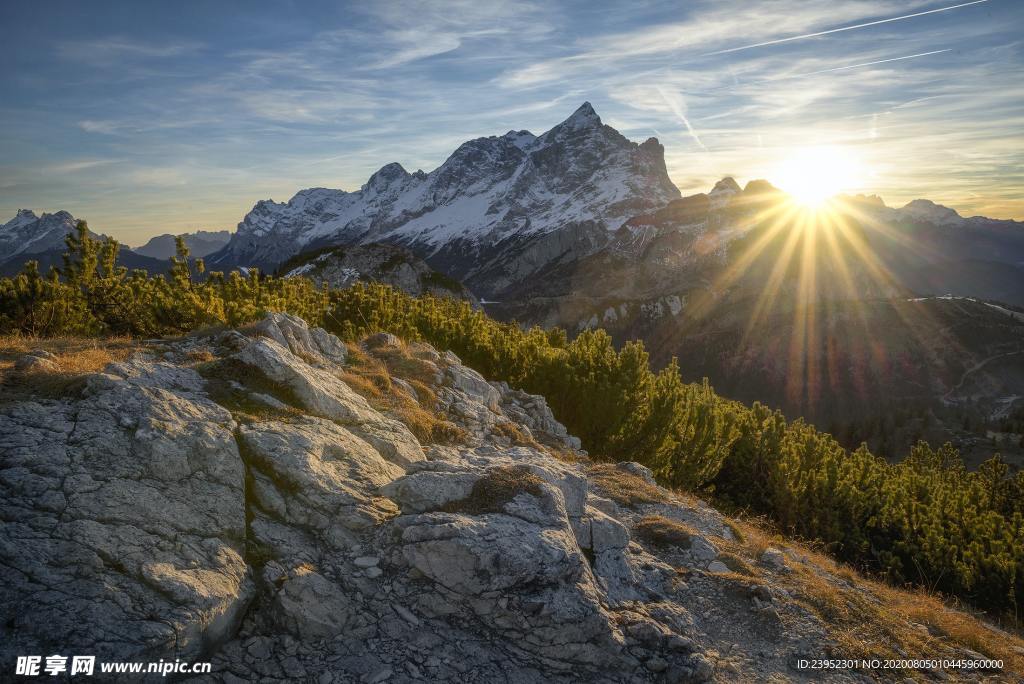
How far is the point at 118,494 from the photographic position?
24.6ft

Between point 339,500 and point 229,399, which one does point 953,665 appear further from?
point 229,399

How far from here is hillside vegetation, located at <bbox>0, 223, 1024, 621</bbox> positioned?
56.7 ft

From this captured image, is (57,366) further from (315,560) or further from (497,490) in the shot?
(497,490)

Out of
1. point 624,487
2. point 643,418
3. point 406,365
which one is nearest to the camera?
point 624,487

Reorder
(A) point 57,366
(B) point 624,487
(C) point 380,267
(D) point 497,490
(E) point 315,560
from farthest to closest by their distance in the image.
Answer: (C) point 380,267 → (B) point 624,487 → (A) point 57,366 → (D) point 497,490 → (E) point 315,560

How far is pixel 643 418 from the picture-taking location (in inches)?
1048

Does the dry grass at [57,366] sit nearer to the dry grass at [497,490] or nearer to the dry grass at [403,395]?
the dry grass at [403,395]

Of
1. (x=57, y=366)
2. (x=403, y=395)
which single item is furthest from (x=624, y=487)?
(x=57, y=366)

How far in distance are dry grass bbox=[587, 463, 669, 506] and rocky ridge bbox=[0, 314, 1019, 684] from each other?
3517 millimetres

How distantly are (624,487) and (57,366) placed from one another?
45.8 feet

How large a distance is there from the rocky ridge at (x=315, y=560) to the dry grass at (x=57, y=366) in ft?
0.74

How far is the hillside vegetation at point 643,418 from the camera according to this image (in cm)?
1730

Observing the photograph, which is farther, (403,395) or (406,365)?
(406,365)

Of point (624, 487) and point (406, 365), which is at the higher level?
point (406, 365)
